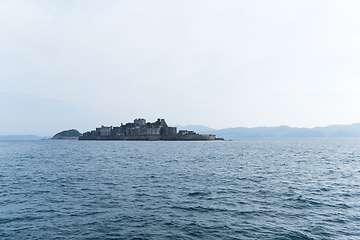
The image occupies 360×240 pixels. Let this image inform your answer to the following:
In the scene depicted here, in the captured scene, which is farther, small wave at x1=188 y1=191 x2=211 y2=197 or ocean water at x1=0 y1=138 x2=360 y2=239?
small wave at x1=188 y1=191 x2=211 y2=197

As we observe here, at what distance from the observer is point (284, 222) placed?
54.5 feet

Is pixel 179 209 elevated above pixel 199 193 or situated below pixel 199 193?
below

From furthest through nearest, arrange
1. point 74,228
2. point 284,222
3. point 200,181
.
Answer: point 200,181 < point 284,222 < point 74,228

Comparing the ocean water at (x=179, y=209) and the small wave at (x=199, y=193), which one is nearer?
the ocean water at (x=179, y=209)

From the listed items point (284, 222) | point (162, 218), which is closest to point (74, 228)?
point (162, 218)

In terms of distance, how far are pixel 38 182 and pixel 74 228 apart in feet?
65.6

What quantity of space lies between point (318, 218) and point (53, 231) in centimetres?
1998

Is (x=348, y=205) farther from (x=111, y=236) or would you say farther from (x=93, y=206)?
(x=93, y=206)

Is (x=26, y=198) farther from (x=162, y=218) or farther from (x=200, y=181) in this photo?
(x=200, y=181)

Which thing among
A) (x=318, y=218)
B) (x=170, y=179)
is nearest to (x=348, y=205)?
(x=318, y=218)

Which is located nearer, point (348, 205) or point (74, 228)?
point (74, 228)

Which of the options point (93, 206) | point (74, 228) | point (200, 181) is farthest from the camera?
point (200, 181)

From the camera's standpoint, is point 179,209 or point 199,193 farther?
point 199,193

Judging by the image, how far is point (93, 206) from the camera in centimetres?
2008
